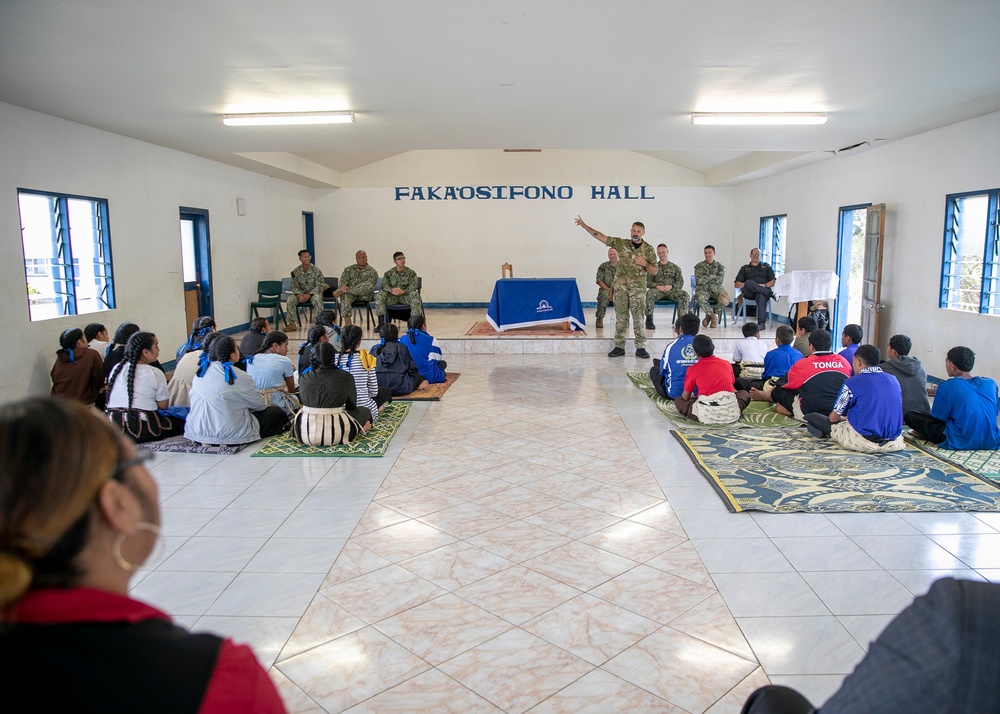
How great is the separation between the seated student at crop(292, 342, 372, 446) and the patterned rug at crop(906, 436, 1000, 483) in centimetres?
454

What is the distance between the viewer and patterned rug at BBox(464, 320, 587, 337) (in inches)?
435

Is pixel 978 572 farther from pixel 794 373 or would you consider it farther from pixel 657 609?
pixel 794 373

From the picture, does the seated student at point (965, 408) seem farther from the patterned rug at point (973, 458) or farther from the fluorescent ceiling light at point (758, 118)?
the fluorescent ceiling light at point (758, 118)

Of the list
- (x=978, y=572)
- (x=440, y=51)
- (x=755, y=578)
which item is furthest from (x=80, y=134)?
(x=978, y=572)

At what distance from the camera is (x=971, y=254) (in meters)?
7.57

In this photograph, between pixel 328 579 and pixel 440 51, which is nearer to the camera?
pixel 328 579

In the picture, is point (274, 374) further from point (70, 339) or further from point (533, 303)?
point (533, 303)

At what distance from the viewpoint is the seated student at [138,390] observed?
5.52m

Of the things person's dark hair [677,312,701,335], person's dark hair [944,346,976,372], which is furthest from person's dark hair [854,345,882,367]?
person's dark hair [677,312,701,335]

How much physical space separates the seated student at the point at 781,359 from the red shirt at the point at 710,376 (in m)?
1.02

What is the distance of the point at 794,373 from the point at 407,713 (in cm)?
508

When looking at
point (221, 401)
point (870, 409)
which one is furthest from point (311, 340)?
point (870, 409)

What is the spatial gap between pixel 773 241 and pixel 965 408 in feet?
29.5

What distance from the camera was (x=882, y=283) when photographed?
29.9ft
